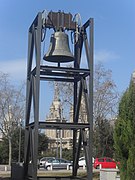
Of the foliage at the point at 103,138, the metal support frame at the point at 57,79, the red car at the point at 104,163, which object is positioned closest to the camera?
the metal support frame at the point at 57,79

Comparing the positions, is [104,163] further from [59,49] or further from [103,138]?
[59,49]

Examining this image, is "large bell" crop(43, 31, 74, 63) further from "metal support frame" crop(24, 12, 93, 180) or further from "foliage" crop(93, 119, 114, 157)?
"foliage" crop(93, 119, 114, 157)

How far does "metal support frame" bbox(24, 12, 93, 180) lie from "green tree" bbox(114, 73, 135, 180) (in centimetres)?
116

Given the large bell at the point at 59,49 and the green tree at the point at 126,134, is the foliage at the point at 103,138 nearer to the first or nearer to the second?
the green tree at the point at 126,134

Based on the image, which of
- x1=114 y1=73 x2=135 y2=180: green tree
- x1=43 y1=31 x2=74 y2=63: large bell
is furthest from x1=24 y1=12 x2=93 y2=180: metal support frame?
x1=114 y1=73 x2=135 y2=180: green tree

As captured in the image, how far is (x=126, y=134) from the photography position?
1197cm

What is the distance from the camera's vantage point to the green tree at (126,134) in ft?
38.0

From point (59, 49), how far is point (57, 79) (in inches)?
50.2

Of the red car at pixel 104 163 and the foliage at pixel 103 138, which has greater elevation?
the foliage at pixel 103 138

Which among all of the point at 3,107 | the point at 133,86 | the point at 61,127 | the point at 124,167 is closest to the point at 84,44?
the point at 133,86

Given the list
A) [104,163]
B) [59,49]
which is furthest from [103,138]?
[59,49]

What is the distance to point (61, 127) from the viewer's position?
11.3 meters

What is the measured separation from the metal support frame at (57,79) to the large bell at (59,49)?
417 mm

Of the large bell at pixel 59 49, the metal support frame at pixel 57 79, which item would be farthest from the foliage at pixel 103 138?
the large bell at pixel 59 49
